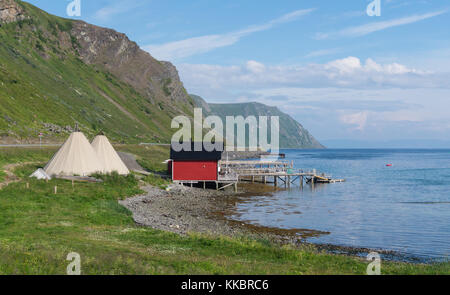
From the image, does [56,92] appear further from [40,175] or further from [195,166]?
[40,175]

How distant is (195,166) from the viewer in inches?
2320

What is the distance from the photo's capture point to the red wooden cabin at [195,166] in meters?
58.3

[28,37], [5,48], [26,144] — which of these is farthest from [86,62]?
[26,144]

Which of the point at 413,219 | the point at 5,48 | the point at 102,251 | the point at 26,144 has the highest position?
the point at 5,48

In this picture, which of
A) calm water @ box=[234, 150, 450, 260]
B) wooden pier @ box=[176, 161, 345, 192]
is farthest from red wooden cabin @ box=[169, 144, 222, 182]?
calm water @ box=[234, 150, 450, 260]

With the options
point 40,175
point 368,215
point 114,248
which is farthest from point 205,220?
point 40,175

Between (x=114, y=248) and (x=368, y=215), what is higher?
(x=114, y=248)

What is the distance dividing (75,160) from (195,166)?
17.7 m

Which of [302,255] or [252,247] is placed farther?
[252,247]

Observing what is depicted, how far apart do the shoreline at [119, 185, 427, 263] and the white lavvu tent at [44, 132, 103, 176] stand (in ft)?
21.7

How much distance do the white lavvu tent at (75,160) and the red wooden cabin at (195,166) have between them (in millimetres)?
12722

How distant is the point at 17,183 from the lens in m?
36.4

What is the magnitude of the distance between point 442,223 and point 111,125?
99.5m
